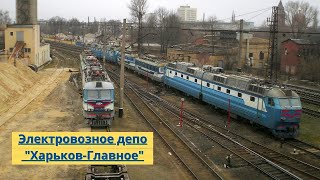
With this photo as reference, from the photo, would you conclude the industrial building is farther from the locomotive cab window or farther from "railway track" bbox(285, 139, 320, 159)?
"railway track" bbox(285, 139, 320, 159)

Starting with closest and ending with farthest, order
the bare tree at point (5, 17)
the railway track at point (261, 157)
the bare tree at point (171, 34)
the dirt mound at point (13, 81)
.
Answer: the railway track at point (261, 157) < the dirt mound at point (13, 81) < the bare tree at point (171, 34) < the bare tree at point (5, 17)

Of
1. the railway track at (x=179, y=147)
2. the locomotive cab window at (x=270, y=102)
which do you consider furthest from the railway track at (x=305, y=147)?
the railway track at (x=179, y=147)

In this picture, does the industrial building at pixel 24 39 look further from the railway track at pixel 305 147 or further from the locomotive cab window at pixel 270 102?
the railway track at pixel 305 147

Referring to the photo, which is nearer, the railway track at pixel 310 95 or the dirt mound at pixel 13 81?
the dirt mound at pixel 13 81

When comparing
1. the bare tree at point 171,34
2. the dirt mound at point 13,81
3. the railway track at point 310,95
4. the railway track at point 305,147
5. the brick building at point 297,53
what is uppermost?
the bare tree at point 171,34

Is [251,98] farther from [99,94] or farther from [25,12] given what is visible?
[25,12]

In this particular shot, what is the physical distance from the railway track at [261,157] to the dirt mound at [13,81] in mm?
17763

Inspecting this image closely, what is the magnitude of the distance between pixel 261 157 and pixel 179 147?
15.3 feet

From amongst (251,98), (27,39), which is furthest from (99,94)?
(27,39)

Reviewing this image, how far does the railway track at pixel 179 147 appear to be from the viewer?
17408 millimetres

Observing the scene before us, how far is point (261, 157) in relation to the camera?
741 inches

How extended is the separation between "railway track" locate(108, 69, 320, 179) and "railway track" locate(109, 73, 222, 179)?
1976 mm

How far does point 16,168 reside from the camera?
671 inches

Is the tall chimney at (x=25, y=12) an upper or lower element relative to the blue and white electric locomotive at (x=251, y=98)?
upper
